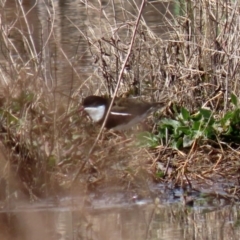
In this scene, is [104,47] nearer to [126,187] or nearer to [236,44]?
[236,44]

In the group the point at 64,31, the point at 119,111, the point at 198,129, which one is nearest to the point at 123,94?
the point at 119,111

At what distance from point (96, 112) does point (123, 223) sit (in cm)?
140

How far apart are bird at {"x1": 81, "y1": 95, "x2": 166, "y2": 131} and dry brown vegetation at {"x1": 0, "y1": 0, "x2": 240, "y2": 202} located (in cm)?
9

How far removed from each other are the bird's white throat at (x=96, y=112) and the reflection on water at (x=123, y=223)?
108 centimetres

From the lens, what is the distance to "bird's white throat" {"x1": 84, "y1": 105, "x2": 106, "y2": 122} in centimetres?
622

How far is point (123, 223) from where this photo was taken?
16.2 feet

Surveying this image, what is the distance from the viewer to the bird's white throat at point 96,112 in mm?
6216

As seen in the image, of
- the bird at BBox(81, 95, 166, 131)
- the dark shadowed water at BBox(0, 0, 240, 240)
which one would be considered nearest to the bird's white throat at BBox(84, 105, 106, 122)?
the bird at BBox(81, 95, 166, 131)

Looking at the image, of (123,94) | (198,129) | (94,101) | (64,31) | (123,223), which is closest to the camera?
(123,223)

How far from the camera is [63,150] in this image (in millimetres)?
5602

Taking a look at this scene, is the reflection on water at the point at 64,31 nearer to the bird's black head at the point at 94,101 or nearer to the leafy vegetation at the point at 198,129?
the bird's black head at the point at 94,101

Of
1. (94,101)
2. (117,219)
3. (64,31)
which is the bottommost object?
(64,31)

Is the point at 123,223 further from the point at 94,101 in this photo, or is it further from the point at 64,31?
the point at 64,31

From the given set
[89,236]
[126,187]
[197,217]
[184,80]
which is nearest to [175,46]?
[184,80]
